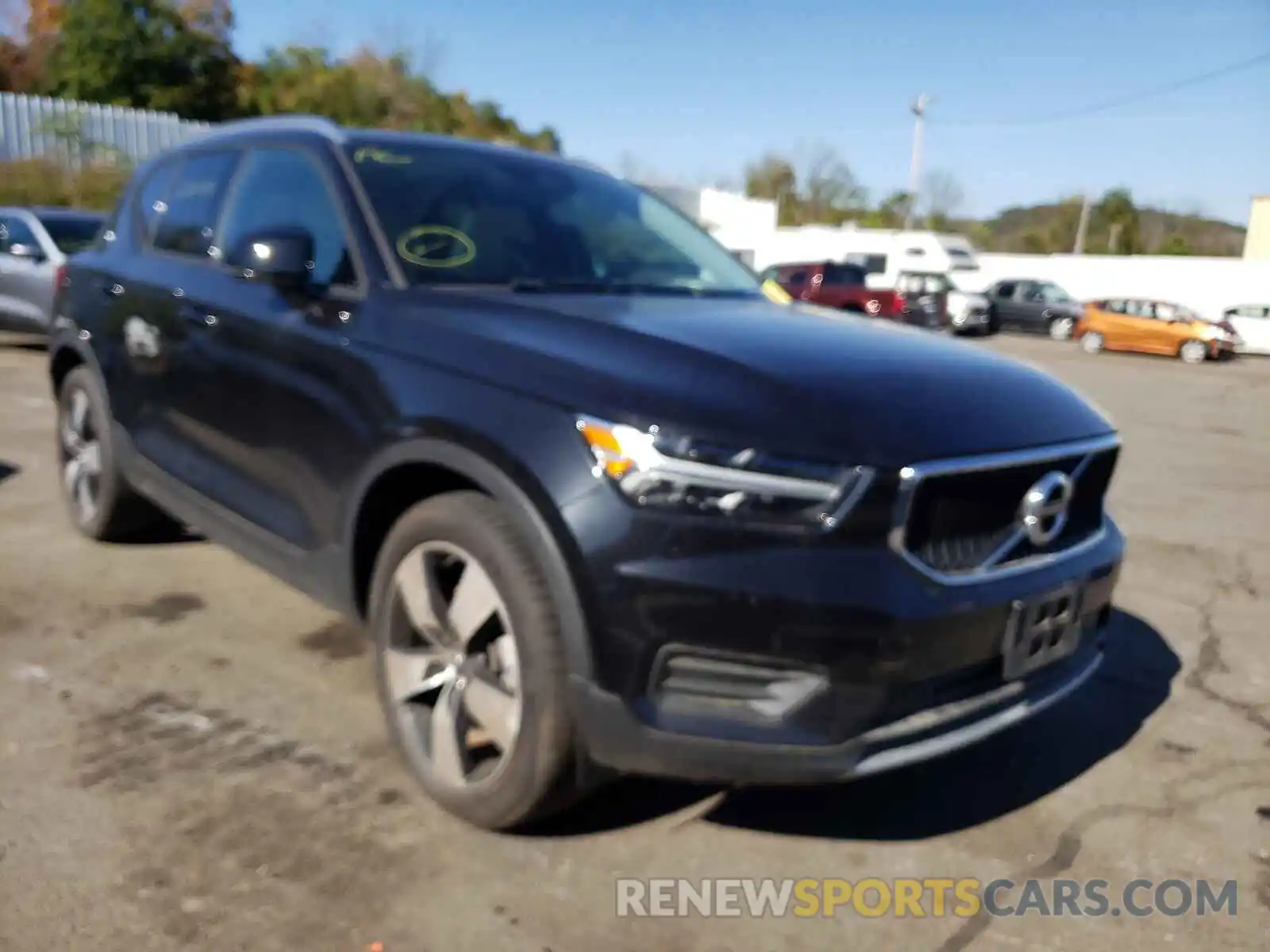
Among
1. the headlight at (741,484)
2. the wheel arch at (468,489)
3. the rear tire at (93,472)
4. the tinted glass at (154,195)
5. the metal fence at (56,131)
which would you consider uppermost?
the metal fence at (56,131)

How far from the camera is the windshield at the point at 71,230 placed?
10.5 meters

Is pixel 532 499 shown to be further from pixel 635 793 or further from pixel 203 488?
pixel 203 488

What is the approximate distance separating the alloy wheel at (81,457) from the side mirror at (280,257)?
185 centimetres

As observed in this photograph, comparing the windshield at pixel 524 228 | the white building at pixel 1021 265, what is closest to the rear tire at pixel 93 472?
the windshield at pixel 524 228

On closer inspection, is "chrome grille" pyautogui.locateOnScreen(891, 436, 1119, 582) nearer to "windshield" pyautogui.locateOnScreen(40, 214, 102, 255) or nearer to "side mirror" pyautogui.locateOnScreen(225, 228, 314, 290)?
"side mirror" pyautogui.locateOnScreen(225, 228, 314, 290)

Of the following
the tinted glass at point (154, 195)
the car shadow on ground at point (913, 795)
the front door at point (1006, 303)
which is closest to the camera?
the car shadow on ground at point (913, 795)

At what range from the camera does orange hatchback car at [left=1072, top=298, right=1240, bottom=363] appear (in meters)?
24.5

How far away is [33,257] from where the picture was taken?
1016cm

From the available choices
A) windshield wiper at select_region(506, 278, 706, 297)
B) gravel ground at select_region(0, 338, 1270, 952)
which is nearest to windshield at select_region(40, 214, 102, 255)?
gravel ground at select_region(0, 338, 1270, 952)

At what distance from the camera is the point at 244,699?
3344 millimetres

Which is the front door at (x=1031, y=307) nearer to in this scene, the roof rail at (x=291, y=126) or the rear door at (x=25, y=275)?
the rear door at (x=25, y=275)

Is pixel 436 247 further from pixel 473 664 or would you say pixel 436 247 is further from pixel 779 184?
pixel 779 184

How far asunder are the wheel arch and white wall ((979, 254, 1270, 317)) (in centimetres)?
3397

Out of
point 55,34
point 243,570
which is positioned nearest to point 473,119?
point 55,34
